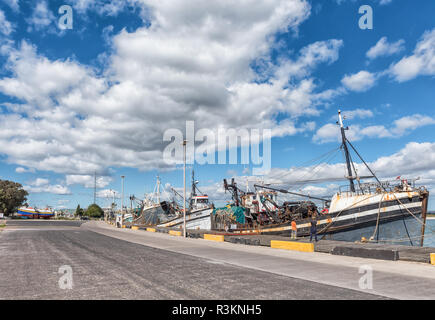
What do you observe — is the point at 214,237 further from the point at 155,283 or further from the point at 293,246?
the point at 155,283

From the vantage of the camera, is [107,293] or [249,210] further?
[249,210]

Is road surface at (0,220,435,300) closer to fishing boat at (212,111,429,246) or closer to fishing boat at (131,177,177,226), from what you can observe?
fishing boat at (212,111,429,246)

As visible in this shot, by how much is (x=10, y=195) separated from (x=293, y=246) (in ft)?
376

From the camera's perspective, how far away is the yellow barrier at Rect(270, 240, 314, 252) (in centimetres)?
1670

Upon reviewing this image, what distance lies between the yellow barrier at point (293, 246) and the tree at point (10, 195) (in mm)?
109210

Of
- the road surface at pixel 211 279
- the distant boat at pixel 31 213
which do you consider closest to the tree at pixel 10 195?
the distant boat at pixel 31 213

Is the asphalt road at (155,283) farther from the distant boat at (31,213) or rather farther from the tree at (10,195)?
the distant boat at (31,213)

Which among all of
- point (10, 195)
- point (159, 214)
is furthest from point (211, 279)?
point (10, 195)

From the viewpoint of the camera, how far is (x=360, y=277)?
9.71 m

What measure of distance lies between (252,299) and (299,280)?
9.41 feet

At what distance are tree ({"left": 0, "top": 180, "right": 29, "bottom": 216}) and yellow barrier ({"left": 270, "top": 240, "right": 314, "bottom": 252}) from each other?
109 metres
